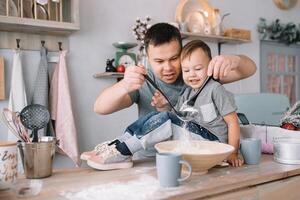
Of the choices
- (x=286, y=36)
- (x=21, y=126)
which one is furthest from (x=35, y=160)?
(x=286, y=36)

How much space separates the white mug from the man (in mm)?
448

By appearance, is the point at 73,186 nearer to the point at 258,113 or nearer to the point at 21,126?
the point at 21,126

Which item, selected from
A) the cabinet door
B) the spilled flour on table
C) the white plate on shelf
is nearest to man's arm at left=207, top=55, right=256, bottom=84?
the spilled flour on table

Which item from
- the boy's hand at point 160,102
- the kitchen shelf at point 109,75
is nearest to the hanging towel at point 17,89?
the kitchen shelf at point 109,75

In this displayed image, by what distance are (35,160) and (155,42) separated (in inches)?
25.5

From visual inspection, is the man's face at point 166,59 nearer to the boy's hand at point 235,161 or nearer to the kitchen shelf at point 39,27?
the boy's hand at point 235,161

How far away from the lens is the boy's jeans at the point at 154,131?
40.7 inches

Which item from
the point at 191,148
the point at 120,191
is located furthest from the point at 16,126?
the point at 191,148

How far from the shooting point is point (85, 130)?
251 centimetres

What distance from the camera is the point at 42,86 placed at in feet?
7.20

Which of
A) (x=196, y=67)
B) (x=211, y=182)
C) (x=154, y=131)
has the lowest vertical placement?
(x=211, y=182)

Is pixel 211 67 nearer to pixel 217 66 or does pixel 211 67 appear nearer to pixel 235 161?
pixel 217 66

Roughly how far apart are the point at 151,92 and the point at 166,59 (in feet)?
0.60

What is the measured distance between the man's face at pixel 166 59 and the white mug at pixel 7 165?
25.8 inches
